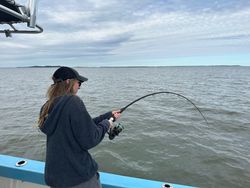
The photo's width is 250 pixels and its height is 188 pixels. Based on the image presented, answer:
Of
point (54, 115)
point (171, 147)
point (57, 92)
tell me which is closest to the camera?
point (54, 115)

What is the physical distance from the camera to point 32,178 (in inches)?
106

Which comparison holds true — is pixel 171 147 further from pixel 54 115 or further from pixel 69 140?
pixel 54 115

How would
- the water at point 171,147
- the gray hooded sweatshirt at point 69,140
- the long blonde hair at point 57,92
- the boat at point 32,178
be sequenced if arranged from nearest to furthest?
the gray hooded sweatshirt at point 69,140 → the long blonde hair at point 57,92 → the boat at point 32,178 → the water at point 171,147

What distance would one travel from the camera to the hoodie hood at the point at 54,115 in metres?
1.76

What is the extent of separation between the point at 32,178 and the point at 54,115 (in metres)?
1.34

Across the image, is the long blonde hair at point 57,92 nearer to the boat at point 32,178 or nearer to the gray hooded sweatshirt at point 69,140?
the gray hooded sweatshirt at point 69,140

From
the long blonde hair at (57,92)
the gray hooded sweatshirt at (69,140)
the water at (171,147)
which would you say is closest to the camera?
the gray hooded sweatshirt at (69,140)

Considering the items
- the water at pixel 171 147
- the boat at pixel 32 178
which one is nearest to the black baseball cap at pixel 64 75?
the boat at pixel 32 178

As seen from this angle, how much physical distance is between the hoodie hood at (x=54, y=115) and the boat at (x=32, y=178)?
3.48ft

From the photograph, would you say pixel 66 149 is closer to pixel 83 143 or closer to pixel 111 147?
pixel 83 143

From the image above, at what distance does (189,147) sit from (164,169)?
1521 mm

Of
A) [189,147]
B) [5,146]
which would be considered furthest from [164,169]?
[5,146]

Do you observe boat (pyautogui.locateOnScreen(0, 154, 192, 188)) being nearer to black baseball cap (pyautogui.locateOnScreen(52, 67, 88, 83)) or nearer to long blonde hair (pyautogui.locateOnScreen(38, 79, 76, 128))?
long blonde hair (pyautogui.locateOnScreen(38, 79, 76, 128))

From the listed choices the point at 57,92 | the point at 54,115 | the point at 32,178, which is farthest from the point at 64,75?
the point at 32,178
